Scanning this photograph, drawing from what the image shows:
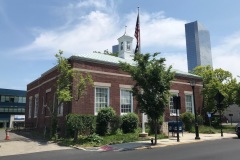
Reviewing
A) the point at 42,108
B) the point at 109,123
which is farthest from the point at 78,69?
the point at 42,108

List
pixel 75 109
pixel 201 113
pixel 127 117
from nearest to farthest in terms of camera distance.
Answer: pixel 75 109
pixel 127 117
pixel 201 113

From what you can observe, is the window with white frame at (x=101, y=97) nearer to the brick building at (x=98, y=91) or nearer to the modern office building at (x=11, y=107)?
the brick building at (x=98, y=91)

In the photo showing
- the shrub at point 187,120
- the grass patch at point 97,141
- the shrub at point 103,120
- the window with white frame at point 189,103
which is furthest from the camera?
the window with white frame at point 189,103

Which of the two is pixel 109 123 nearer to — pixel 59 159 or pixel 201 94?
pixel 59 159

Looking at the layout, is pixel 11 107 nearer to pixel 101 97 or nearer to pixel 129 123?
pixel 101 97

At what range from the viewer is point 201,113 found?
33906 mm

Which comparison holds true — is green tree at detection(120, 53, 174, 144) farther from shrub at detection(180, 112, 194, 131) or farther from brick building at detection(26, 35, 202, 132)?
shrub at detection(180, 112, 194, 131)

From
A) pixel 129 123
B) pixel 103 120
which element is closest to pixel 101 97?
pixel 103 120

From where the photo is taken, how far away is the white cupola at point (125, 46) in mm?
33572

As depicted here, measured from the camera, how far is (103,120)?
2241cm

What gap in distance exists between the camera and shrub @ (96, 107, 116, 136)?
73.6 ft

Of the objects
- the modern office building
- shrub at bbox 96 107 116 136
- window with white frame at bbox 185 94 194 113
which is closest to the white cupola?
window with white frame at bbox 185 94 194 113

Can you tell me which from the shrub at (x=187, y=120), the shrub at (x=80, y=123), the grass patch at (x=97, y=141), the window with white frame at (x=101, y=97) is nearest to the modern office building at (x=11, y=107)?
the window with white frame at (x=101, y=97)

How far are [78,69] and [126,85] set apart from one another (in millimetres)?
5754
